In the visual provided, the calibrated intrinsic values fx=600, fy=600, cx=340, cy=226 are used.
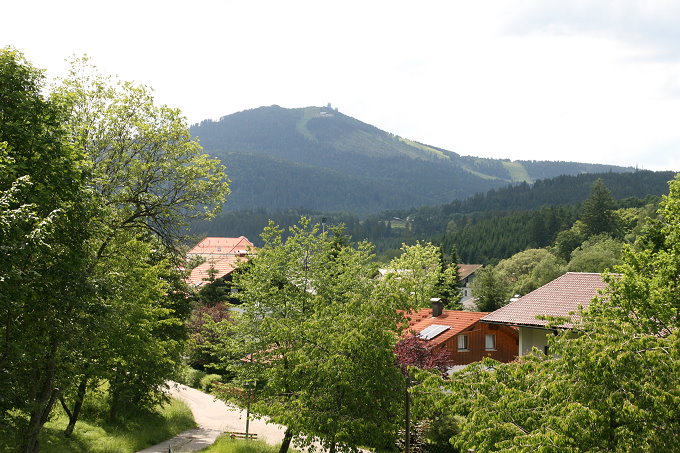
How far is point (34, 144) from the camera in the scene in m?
13.5

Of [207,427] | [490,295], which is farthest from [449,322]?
[490,295]

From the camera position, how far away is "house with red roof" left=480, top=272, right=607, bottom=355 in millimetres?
31861

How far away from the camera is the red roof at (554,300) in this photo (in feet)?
105

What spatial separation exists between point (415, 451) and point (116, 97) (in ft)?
56.8

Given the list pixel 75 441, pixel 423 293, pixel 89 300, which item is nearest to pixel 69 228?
pixel 89 300

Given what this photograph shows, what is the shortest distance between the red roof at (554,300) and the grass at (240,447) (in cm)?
1410

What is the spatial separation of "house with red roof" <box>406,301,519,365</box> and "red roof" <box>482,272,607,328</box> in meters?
5.20

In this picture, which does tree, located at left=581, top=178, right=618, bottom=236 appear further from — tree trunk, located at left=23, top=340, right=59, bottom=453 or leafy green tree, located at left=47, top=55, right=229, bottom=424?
tree trunk, located at left=23, top=340, right=59, bottom=453

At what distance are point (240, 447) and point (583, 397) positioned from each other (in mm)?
18645

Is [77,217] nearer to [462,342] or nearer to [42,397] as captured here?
[42,397]

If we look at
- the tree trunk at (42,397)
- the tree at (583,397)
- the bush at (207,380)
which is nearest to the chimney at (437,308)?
the bush at (207,380)

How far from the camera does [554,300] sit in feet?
109

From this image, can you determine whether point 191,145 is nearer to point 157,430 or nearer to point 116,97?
point 116,97

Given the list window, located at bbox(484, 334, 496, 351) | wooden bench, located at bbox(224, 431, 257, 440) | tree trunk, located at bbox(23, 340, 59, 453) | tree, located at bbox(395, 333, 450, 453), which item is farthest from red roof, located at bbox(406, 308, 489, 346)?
tree trunk, located at bbox(23, 340, 59, 453)
